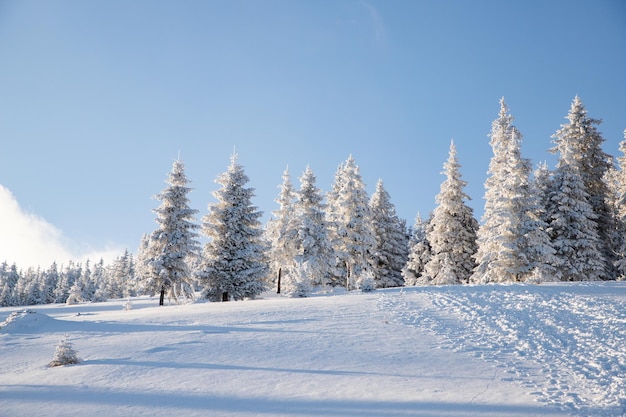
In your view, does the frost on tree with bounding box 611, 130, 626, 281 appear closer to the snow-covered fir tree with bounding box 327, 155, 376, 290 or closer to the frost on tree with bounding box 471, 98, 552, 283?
the frost on tree with bounding box 471, 98, 552, 283

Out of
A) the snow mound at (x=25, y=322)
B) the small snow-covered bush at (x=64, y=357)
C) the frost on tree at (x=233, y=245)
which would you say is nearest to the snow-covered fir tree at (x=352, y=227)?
the frost on tree at (x=233, y=245)

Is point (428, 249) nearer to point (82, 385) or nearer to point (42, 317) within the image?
point (42, 317)

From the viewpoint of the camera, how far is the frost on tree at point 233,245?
28766 millimetres

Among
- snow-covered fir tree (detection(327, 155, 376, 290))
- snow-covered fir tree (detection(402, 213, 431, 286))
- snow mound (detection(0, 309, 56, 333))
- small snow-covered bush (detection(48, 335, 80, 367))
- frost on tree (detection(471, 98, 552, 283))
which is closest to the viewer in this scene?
small snow-covered bush (detection(48, 335, 80, 367))

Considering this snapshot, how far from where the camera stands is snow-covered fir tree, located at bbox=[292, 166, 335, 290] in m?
36.4

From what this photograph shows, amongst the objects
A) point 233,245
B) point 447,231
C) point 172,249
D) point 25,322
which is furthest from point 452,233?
point 25,322

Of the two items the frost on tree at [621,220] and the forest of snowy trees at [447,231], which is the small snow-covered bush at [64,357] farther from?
the frost on tree at [621,220]

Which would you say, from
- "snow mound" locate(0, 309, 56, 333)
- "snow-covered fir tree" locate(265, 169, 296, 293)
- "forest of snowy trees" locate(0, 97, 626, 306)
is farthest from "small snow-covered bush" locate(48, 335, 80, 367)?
"snow-covered fir tree" locate(265, 169, 296, 293)

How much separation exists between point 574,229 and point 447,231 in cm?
1012

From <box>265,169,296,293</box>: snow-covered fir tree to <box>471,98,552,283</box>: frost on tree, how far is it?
16.8 metres

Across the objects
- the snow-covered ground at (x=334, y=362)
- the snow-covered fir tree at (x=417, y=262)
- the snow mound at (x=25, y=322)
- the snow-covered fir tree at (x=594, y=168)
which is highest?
the snow-covered fir tree at (x=594, y=168)

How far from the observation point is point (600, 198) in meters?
31.9

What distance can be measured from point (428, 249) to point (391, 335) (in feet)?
114

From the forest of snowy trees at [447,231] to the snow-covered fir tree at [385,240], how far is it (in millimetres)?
7018
